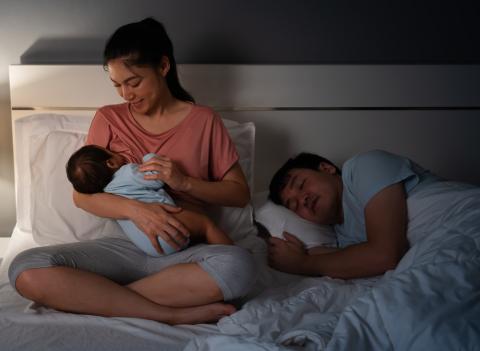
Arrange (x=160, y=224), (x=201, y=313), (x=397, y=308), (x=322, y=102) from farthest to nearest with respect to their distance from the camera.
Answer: (x=322, y=102) < (x=160, y=224) < (x=201, y=313) < (x=397, y=308)

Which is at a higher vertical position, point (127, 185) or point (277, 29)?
point (277, 29)

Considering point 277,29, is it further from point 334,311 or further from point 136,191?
point 334,311

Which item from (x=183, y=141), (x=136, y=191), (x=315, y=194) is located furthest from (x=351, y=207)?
(x=136, y=191)

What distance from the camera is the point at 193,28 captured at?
2.51 metres

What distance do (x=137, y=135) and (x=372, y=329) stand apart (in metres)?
1.04

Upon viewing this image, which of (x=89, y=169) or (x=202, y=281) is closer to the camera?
(x=202, y=281)

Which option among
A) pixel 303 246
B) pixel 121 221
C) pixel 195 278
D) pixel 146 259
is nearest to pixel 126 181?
pixel 121 221

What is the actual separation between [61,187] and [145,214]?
1.52ft

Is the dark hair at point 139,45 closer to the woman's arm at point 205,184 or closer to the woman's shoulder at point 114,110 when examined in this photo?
the woman's shoulder at point 114,110

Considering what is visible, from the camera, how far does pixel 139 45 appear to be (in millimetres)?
1884

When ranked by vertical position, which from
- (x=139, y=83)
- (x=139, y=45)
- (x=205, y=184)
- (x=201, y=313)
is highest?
(x=139, y=45)

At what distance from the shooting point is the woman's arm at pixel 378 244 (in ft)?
5.92

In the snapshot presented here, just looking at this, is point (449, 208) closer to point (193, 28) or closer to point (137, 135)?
point (137, 135)

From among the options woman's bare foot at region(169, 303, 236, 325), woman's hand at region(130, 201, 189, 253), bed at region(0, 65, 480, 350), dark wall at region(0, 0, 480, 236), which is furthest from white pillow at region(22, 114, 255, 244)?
woman's bare foot at region(169, 303, 236, 325)
